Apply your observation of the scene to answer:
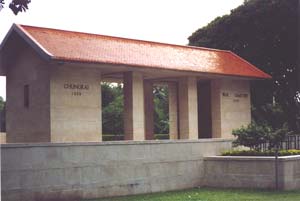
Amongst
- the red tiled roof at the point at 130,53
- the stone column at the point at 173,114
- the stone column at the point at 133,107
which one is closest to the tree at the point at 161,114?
the stone column at the point at 173,114

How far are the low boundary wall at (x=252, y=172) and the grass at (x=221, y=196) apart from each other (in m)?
0.64

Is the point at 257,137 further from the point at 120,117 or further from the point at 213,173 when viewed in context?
the point at 120,117

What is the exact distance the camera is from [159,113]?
185ft

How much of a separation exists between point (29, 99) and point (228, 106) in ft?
37.9

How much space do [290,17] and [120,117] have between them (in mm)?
18770

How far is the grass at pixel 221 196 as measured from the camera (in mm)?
17344

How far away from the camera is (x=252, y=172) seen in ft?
66.2

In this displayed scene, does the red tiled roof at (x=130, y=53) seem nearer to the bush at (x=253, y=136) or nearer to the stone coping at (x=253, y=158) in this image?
the bush at (x=253, y=136)

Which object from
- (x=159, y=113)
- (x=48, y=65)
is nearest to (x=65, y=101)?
(x=48, y=65)

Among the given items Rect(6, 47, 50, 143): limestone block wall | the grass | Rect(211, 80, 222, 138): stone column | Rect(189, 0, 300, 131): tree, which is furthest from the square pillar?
Rect(189, 0, 300, 131): tree

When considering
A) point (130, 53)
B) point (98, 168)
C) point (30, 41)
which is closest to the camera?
point (98, 168)

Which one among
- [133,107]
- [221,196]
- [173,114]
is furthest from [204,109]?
[221,196]

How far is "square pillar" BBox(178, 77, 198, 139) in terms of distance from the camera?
2917 cm

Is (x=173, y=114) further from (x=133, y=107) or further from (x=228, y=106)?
(x=133, y=107)
